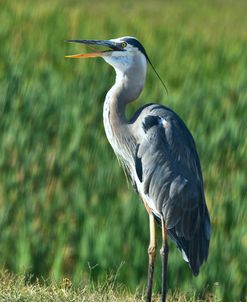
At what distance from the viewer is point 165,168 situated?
18.4ft

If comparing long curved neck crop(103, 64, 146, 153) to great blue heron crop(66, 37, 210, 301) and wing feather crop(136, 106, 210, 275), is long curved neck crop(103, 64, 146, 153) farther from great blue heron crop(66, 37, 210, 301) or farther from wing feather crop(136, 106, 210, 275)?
wing feather crop(136, 106, 210, 275)

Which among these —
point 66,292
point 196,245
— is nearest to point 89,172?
point 66,292

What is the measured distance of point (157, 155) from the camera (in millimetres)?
5562

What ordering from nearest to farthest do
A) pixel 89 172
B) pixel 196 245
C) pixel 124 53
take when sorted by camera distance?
1. pixel 124 53
2. pixel 196 245
3. pixel 89 172

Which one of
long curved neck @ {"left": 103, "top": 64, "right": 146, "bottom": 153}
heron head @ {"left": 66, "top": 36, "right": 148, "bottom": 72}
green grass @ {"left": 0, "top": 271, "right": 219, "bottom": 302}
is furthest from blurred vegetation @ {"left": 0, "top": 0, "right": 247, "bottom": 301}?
heron head @ {"left": 66, "top": 36, "right": 148, "bottom": 72}

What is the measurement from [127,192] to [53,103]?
1614 millimetres

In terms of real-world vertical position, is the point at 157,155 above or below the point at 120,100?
below

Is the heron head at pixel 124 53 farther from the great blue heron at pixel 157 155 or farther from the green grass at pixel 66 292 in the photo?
the green grass at pixel 66 292

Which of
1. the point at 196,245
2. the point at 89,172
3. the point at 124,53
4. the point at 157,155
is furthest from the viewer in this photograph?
the point at 89,172

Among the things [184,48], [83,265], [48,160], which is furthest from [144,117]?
[184,48]

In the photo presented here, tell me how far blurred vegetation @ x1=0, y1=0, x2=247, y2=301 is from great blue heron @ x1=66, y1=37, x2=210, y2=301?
992 millimetres

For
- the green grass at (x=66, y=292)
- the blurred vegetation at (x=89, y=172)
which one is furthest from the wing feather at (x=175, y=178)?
the blurred vegetation at (x=89, y=172)

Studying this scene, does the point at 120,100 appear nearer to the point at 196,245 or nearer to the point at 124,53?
the point at 124,53

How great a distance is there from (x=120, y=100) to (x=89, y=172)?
1.98 m
